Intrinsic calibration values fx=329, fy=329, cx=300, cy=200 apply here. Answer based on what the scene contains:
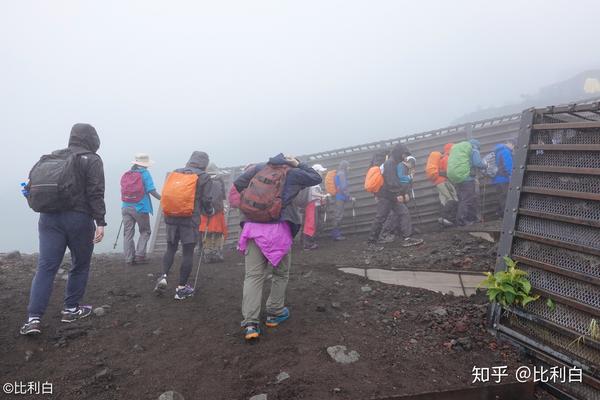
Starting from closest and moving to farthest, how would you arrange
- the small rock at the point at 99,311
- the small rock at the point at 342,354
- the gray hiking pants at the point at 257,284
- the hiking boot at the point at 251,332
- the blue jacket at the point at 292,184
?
the small rock at the point at 342,354 → the hiking boot at the point at 251,332 → the gray hiking pants at the point at 257,284 → the blue jacket at the point at 292,184 → the small rock at the point at 99,311

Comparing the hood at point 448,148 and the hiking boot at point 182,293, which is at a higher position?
the hood at point 448,148

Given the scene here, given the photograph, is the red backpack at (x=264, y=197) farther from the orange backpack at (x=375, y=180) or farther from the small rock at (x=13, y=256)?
the small rock at (x=13, y=256)

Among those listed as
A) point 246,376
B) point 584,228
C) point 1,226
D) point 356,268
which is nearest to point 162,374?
point 246,376

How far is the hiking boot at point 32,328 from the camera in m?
4.22

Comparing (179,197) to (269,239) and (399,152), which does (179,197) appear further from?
(399,152)

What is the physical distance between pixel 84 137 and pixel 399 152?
23.0 ft

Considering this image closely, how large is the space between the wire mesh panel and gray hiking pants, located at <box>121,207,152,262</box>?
720 cm

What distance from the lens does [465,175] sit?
28.1ft

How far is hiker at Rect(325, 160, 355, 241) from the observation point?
10.1 meters

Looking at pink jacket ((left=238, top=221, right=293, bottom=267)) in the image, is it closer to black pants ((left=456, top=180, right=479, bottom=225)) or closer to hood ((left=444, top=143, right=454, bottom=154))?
black pants ((left=456, top=180, right=479, bottom=225))

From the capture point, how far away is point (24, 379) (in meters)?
3.58

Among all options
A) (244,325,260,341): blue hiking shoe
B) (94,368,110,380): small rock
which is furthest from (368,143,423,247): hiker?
(94,368,110,380): small rock

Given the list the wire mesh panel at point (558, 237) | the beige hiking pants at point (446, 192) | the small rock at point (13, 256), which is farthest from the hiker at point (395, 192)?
the small rock at point (13, 256)

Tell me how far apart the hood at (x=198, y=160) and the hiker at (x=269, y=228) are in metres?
1.74
